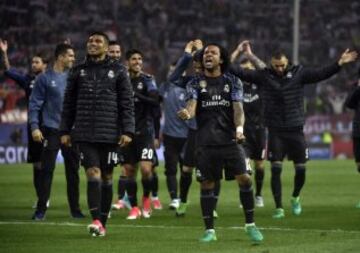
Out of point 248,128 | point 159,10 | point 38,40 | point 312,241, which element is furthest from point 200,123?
point 159,10

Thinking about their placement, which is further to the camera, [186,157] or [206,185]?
[186,157]


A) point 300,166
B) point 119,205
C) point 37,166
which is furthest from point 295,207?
point 37,166

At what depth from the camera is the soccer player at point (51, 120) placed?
55.4ft

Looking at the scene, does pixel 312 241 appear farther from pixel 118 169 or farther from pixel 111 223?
pixel 118 169

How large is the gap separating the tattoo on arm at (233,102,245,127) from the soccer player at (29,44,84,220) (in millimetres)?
4092

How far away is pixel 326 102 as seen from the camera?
45.4m

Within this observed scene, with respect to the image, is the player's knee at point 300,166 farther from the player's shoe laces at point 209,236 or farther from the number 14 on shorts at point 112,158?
the player's shoe laces at point 209,236

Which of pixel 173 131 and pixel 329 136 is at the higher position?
pixel 173 131

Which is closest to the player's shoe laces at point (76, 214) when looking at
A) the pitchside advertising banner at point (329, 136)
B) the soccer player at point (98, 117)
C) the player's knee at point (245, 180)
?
the soccer player at point (98, 117)

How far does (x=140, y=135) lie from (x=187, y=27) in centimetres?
2989

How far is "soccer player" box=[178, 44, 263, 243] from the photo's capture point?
13.5 meters

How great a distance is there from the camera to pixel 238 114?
44.5ft

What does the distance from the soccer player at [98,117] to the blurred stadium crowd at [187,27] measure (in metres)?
27.9

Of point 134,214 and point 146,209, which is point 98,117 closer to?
point 134,214
